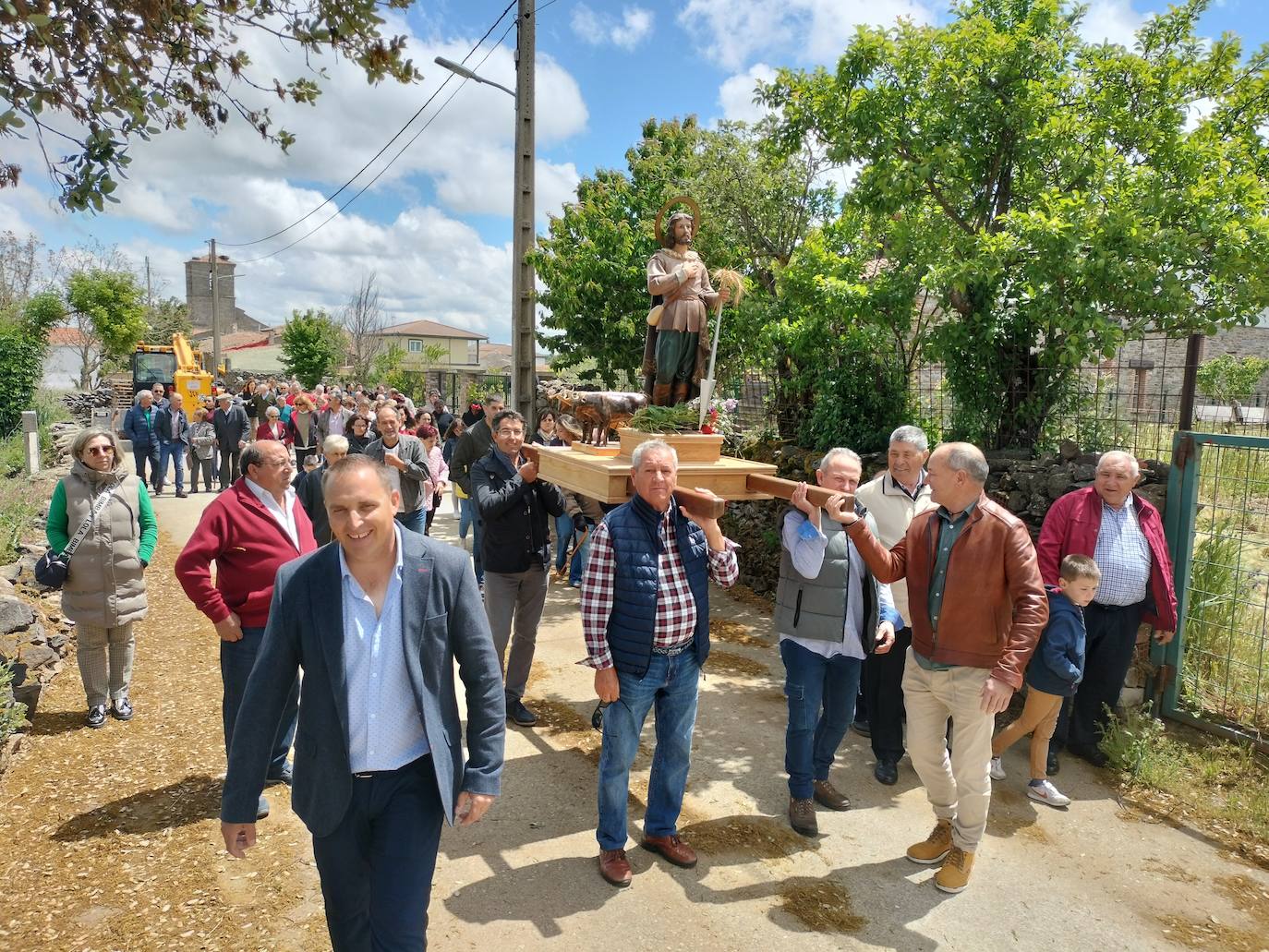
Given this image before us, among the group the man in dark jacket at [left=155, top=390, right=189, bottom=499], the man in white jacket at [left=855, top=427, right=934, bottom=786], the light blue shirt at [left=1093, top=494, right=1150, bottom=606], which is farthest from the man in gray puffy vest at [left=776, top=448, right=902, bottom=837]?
the man in dark jacket at [left=155, top=390, right=189, bottom=499]

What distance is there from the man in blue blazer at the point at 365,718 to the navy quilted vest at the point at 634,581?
3.96 ft

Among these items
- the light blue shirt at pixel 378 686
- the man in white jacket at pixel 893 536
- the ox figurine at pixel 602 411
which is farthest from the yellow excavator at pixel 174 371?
the light blue shirt at pixel 378 686

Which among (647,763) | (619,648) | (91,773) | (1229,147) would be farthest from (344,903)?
(1229,147)

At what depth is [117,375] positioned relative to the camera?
133 ft

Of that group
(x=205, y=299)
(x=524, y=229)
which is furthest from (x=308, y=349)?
(x=205, y=299)

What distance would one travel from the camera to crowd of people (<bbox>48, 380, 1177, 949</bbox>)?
251cm

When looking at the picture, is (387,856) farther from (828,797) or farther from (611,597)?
(828,797)

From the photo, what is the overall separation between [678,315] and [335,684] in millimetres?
3384

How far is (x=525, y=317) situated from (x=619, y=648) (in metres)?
7.86

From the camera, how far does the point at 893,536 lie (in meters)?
4.85

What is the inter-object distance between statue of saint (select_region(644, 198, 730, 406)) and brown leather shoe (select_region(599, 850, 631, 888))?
269 centimetres

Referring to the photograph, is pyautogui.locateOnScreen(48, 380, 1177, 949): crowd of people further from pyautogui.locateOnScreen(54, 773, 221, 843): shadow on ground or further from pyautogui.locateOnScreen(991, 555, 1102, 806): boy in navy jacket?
pyautogui.locateOnScreen(54, 773, 221, 843): shadow on ground

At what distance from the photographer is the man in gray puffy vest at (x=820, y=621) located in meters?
4.21

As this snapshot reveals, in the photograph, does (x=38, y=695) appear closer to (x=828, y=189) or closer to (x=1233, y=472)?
(x=1233, y=472)
